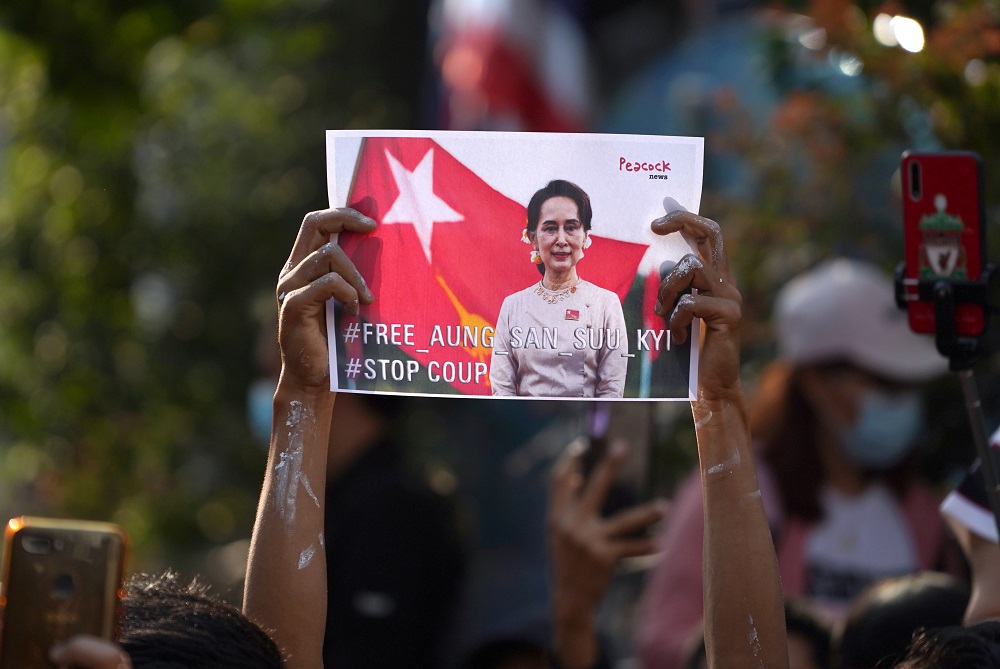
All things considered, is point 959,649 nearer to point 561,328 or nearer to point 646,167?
point 561,328

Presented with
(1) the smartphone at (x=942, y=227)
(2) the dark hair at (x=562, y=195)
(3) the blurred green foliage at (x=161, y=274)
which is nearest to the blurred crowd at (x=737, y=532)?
(2) the dark hair at (x=562, y=195)

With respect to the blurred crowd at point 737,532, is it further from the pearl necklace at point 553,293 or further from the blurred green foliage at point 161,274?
the blurred green foliage at point 161,274

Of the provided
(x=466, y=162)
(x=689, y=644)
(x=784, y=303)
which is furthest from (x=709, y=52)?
(x=466, y=162)

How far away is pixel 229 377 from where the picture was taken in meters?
7.23

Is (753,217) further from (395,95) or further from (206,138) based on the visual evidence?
(395,95)

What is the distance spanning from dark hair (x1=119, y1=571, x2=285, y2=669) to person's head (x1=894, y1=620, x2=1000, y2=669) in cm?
102

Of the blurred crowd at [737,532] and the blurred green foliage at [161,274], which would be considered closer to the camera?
the blurred crowd at [737,532]

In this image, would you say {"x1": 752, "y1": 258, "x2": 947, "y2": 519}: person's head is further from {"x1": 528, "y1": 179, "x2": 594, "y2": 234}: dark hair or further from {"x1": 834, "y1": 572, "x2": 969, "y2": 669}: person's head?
{"x1": 528, "y1": 179, "x2": 594, "y2": 234}: dark hair

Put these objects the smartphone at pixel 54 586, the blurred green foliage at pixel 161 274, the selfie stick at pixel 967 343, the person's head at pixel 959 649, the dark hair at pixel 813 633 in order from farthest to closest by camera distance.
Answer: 1. the blurred green foliage at pixel 161 274
2. the dark hair at pixel 813 633
3. the selfie stick at pixel 967 343
4. the person's head at pixel 959 649
5. the smartphone at pixel 54 586

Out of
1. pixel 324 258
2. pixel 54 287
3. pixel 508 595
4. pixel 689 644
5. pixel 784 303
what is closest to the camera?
pixel 324 258

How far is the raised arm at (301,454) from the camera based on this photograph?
1.98m

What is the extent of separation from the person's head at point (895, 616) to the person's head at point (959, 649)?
25.9 inches

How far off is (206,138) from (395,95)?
153 cm

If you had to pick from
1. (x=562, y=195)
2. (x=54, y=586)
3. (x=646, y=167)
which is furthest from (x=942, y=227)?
(x=54, y=586)
